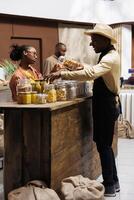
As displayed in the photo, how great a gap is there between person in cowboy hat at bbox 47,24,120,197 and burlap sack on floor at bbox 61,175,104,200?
0.41m

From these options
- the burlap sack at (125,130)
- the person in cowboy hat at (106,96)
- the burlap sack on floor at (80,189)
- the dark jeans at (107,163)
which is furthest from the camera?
the burlap sack at (125,130)

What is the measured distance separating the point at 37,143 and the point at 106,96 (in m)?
0.77

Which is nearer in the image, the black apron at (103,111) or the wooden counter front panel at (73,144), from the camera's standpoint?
the wooden counter front panel at (73,144)

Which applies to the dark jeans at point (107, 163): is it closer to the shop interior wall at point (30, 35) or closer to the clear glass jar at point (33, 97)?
the clear glass jar at point (33, 97)

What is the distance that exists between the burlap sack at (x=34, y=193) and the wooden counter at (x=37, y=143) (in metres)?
0.14

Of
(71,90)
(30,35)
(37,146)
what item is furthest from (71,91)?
(30,35)

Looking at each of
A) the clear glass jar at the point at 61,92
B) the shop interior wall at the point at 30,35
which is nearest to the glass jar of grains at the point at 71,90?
the clear glass jar at the point at 61,92

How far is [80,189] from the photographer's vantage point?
2967mm

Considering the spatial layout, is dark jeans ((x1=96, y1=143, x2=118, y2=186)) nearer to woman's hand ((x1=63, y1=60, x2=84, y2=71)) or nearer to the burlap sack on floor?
the burlap sack on floor

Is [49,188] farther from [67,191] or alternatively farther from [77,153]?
[77,153]

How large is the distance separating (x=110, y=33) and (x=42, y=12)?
9.89 ft

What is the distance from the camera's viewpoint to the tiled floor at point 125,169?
3.50 m

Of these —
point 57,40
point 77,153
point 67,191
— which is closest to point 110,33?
point 77,153

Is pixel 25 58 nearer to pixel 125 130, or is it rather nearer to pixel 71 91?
pixel 71 91
